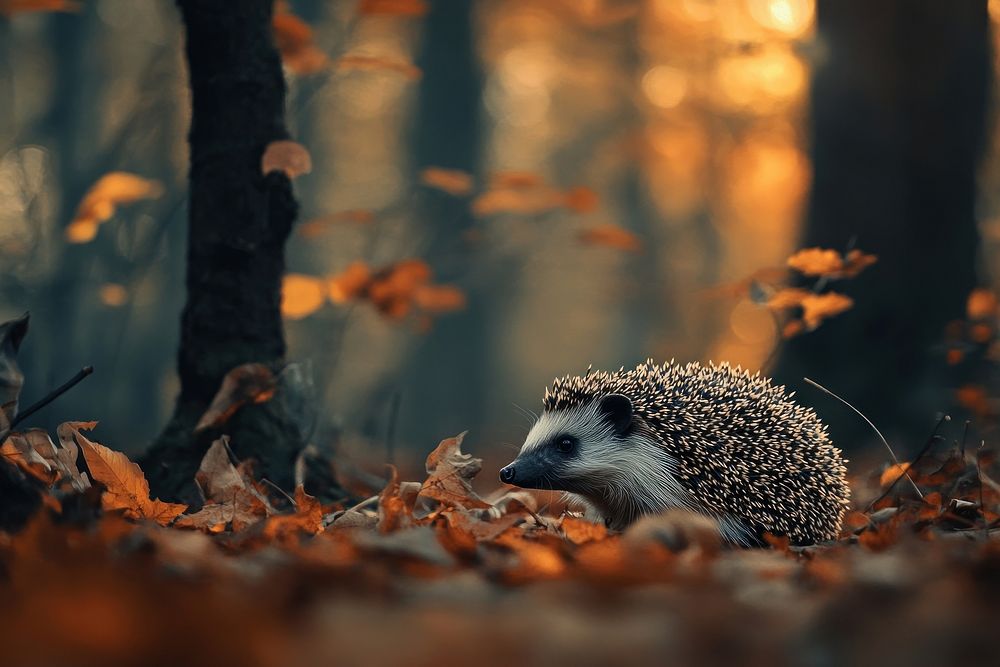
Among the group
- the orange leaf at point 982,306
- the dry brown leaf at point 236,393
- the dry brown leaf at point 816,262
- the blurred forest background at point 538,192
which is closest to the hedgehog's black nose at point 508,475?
the blurred forest background at point 538,192

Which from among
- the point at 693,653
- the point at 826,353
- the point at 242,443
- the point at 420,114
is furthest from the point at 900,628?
the point at 420,114

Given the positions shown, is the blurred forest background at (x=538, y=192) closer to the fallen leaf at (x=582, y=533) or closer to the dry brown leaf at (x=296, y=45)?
the dry brown leaf at (x=296, y=45)

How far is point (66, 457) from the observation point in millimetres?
3389

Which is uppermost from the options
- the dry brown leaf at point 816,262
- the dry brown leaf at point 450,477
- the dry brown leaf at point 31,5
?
the dry brown leaf at point 31,5

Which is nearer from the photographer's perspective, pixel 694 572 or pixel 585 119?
pixel 694 572

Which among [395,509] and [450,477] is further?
[450,477]

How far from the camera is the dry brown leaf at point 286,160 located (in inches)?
161

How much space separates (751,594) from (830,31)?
7538 mm

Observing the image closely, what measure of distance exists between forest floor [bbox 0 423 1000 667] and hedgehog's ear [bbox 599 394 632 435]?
4.24 ft

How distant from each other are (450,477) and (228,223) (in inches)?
67.6

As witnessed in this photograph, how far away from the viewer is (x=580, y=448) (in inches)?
184

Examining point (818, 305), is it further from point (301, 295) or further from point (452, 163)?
point (452, 163)

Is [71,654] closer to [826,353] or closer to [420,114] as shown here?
[826,353]

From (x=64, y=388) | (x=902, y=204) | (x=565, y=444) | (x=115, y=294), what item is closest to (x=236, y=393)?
(x=64, y=388)
